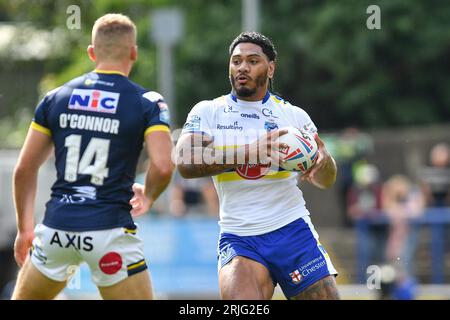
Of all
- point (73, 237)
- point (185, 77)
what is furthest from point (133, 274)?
point (185, 77)

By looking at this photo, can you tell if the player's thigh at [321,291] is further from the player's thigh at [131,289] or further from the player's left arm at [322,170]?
the player's thigh at [131,289]

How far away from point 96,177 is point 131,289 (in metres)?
0.75

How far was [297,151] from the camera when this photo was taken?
6812 mm

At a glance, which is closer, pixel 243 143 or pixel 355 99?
pixel 243 143

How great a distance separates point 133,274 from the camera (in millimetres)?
6773

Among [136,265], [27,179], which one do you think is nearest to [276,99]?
[136,265]

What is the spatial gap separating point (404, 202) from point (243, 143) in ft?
35.7

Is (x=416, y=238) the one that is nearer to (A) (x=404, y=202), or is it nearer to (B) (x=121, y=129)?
(A) (x=404, y=202)

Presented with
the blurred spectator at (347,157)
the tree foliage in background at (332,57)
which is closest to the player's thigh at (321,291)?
the blurred spectator at (347,157)

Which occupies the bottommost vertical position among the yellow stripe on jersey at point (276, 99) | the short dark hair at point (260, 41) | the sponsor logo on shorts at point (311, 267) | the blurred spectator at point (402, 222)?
the blurred spectator at point (402, 222)

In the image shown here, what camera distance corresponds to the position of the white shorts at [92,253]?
22.0ft

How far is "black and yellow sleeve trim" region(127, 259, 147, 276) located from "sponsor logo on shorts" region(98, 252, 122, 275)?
0.07m

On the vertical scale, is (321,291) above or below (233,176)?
below

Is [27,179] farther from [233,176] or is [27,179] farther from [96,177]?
[233,176]
